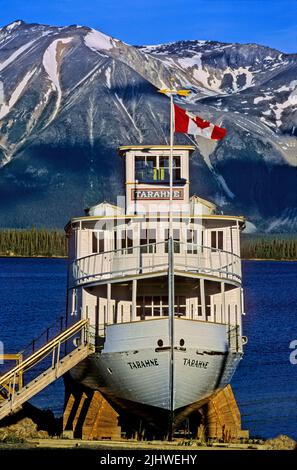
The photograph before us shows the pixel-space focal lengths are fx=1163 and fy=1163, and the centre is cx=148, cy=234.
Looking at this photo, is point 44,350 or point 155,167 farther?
point 155,167

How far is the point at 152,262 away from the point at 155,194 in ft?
11.1

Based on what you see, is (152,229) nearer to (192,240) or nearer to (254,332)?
(192,240)

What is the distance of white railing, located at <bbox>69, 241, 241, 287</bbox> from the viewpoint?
37.2m

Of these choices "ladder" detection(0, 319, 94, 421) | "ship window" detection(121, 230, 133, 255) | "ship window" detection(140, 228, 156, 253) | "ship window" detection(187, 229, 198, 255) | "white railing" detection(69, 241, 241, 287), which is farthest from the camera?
"ship window" detection(121, 230, 133, 255)

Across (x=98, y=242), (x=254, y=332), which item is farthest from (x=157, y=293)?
(x=254, y=332)

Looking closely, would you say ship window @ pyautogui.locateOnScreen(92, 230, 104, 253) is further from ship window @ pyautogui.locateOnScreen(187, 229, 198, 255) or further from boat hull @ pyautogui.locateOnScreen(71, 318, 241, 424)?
boat hull @ pyautogui.locateOnScreen(71, 318, 241, 424)

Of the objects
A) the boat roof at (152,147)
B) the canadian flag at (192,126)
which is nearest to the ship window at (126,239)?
the boat roof at (152,147)

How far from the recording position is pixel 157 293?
126 ft

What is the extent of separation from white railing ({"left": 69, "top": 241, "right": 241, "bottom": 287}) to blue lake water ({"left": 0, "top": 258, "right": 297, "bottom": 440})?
36.4 ft

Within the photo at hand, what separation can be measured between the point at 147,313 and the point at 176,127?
6262 mm

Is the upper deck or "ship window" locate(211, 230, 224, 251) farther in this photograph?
"ship window" locate(211, 230, 224, 251)

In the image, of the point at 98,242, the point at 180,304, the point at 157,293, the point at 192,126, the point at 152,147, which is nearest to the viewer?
the point at 192,126

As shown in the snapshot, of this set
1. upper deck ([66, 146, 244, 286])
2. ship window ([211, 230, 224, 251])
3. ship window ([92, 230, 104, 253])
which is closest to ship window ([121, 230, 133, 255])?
upper deck ([66, 146, 244, 286])
